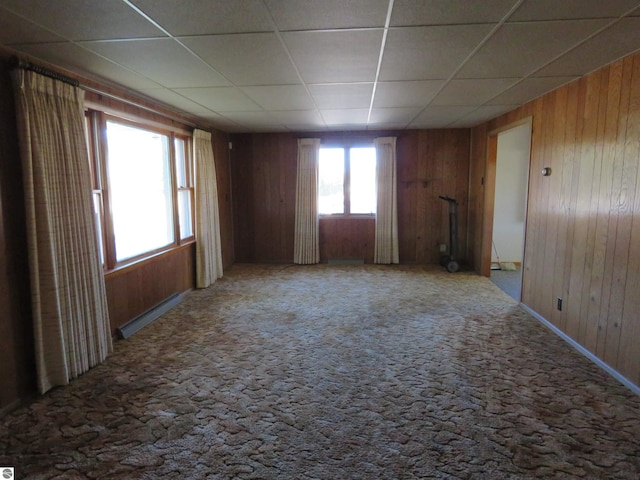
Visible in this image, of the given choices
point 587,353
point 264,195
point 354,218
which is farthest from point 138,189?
point 587,353

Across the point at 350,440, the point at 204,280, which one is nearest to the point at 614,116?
the point at 350,440

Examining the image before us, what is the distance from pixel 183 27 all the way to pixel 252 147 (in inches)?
181

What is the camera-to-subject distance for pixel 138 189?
13.1 feet

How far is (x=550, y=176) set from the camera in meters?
3.69

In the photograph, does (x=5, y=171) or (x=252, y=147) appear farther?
(x=252, y=147)

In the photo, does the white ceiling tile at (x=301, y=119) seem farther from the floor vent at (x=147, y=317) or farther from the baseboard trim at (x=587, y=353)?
the baseboard trim at (x=587, y=353)

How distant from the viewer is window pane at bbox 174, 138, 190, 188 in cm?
487

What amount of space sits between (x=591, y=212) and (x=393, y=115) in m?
2.74

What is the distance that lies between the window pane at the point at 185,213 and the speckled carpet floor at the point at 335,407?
1603 millimetres

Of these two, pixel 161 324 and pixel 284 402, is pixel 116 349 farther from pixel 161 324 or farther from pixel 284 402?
pixel 284 402

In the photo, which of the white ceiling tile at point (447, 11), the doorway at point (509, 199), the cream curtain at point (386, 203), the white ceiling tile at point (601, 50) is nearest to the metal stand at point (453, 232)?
the doorway at point (509, 199)

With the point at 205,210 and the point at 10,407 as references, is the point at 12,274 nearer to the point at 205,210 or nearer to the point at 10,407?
the point at 10,407

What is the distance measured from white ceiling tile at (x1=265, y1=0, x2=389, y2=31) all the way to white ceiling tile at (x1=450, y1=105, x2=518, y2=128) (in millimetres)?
2956

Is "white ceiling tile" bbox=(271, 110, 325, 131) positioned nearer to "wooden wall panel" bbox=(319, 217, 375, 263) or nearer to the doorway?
"wooden wall panel" bbox=(319, 217, 375, 263)
